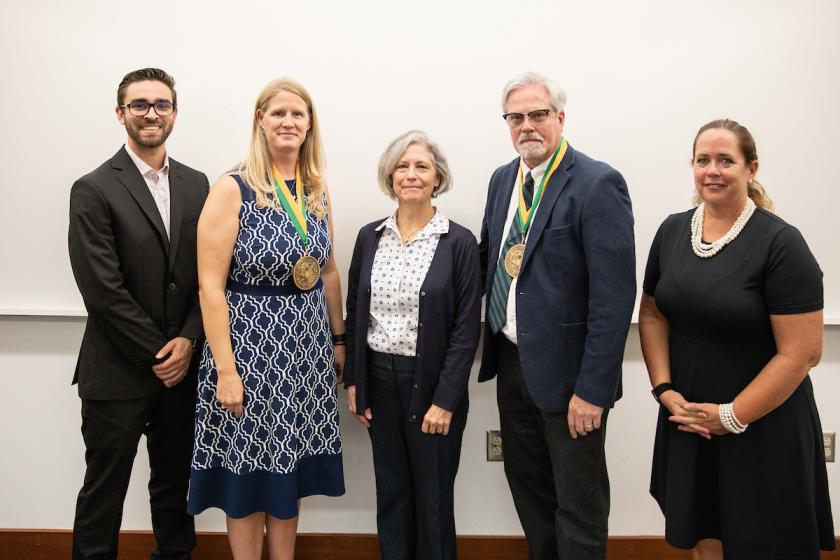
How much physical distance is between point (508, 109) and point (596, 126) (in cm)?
69

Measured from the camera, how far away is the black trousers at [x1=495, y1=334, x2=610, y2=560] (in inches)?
68.4

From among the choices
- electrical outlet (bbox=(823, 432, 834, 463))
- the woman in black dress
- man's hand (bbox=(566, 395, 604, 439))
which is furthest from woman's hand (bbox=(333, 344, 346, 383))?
electrical outlet (bbox=(823, 432, 834, 463))

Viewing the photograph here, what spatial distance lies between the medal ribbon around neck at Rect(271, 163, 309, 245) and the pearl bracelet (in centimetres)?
136

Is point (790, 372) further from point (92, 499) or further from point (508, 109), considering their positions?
point (92, 499)

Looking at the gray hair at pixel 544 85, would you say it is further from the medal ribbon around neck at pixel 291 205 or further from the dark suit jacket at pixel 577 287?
the medal ribbon around neck at pixel 291 205

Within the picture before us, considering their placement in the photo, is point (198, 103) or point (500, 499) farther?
point (500, 499)

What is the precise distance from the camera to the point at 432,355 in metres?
1.87

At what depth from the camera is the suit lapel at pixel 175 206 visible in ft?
6.19

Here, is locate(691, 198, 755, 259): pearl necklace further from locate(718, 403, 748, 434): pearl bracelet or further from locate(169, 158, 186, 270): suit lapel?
locate(169, 158, 186, 270): suit lapel

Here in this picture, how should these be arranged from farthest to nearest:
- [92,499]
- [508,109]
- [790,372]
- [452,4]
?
1. [452,4]
2. [92,499]
3. [508,109]
4. [790,372]

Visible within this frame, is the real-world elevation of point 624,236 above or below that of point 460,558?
above

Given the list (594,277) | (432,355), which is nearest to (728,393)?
(594,277)

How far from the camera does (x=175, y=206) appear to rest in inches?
75.5

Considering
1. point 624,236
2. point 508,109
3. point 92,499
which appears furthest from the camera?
point 92,499
